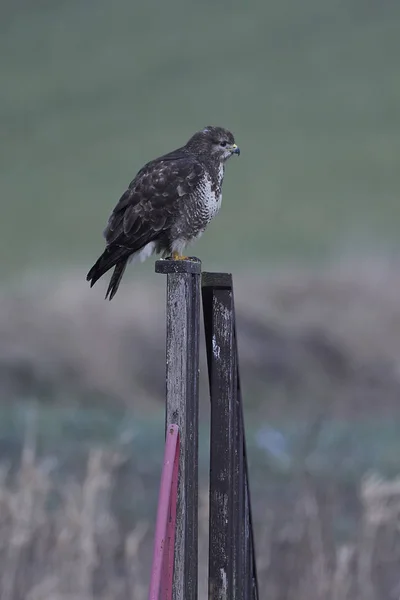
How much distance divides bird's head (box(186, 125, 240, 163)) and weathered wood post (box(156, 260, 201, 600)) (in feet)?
4.36

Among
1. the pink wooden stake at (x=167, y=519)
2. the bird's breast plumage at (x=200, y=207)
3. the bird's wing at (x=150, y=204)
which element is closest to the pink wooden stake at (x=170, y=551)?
the pink wooden stake at (x=167, y=519)

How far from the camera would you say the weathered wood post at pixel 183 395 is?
267 centimetres

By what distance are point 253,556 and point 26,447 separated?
232cm

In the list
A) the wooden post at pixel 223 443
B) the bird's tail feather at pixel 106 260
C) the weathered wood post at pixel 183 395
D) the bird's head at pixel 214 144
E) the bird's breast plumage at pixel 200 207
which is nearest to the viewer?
the weathered wood post at pixel 183 395

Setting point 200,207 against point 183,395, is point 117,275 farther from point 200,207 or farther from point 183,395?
point 183,395

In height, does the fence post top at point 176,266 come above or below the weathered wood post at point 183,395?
above

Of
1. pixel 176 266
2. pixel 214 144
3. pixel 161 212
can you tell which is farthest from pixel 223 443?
pixel 214 144

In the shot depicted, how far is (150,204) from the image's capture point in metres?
3.59

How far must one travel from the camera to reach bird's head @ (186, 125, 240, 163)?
395 centimetres

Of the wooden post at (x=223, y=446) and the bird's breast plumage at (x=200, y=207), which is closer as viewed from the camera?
the wooden post at (x=223, y=446)

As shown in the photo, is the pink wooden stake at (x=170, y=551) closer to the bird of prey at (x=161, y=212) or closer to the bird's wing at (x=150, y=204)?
the bird of prey at (x=161, y=212)

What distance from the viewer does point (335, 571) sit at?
15.6ft

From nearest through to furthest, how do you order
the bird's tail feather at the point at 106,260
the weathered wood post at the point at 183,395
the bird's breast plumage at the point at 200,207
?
1. the weathered wood post at the point at 183,395
2. the bird's tail feather at the point at 106,260
3. the bird's breast plumage at the point at 200,207

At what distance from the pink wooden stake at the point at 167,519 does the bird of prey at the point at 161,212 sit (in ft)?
3.16
